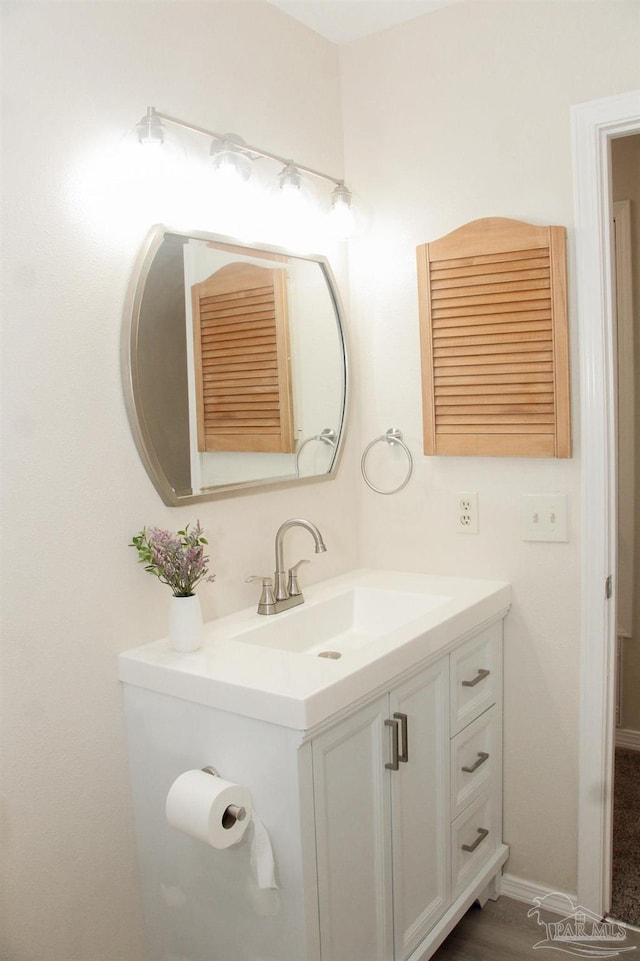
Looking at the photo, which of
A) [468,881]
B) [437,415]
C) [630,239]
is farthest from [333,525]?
[630,239]

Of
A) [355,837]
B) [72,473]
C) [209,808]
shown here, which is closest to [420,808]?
[355,837]

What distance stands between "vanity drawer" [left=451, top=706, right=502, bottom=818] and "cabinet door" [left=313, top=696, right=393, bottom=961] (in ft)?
1.09

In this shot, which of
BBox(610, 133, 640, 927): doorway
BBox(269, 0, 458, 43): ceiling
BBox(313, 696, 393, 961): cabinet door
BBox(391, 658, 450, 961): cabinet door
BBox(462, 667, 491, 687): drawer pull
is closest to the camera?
BBox(313, 696, 393, 961): cabinet door

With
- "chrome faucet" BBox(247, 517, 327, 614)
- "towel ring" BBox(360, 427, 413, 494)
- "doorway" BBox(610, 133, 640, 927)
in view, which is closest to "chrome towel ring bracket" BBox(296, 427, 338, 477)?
"towel ring" BBox(360, 427, 413, 494)

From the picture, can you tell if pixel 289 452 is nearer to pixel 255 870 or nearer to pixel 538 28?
pixel 255 870

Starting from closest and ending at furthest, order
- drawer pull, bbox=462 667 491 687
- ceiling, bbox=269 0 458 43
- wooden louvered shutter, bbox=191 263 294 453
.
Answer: wooden louvered shutter, bbox=191 263 294 453, drawer pull, bbox=462 667 491 687, ceiling, bbox=269 0 458 43

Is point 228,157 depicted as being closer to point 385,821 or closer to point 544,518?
point 544,518

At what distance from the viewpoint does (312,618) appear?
2016mm

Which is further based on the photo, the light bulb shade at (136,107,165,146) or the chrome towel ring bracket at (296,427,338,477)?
the chrome towel ring bracket at (296,427,338,477)

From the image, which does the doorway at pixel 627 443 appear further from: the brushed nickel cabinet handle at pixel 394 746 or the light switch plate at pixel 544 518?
the brushed nickel cabinet handle at pixel 394 746

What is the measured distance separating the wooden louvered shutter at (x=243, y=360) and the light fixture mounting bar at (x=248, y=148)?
0.28m

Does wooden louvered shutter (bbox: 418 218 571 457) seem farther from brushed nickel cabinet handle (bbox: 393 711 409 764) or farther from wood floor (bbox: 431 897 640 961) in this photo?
wood floor (bbox: 431 897 640 961)

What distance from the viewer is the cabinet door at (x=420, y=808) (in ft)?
5.65

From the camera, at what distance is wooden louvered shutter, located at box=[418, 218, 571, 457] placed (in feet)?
6.55
